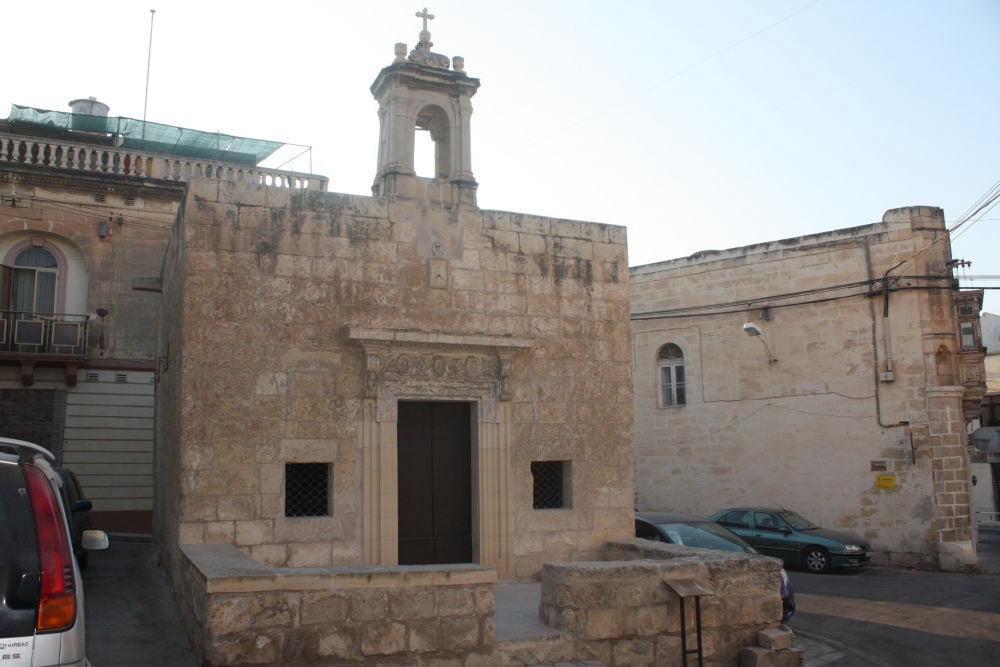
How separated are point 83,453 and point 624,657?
45.5 ft

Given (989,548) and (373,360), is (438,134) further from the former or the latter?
(989,548)

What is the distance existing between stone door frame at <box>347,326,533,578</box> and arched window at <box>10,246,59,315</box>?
Result: 11.8 metres

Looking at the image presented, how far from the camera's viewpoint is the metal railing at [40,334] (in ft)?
55.2

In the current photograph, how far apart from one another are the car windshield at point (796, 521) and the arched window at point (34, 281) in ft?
50.8

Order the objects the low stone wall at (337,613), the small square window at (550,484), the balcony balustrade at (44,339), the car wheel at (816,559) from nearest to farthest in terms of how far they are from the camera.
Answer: the low stone wall at (337,613) → the small square window at (550,484) → the car wheel at (816,559) → the balcony balustrade at (44,339)

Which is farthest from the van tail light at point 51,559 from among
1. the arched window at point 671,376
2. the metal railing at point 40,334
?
the arched window at point 671,376

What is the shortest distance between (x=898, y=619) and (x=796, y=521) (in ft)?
16.7

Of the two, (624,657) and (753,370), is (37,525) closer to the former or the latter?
(624,657)

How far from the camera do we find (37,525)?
11.0 ft

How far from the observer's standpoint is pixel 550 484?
984 centimetres

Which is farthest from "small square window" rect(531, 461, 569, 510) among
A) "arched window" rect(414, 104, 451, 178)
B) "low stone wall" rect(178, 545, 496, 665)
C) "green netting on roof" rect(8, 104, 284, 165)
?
"green netting on roof" rect(8, 104, 284, 165)

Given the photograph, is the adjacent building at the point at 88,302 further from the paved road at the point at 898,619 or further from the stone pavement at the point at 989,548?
the stone pavement at the point at 989,548

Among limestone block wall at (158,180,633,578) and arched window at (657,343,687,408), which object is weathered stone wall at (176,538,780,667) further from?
arched window at (657,343,687,408)

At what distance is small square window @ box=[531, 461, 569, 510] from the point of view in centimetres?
975
